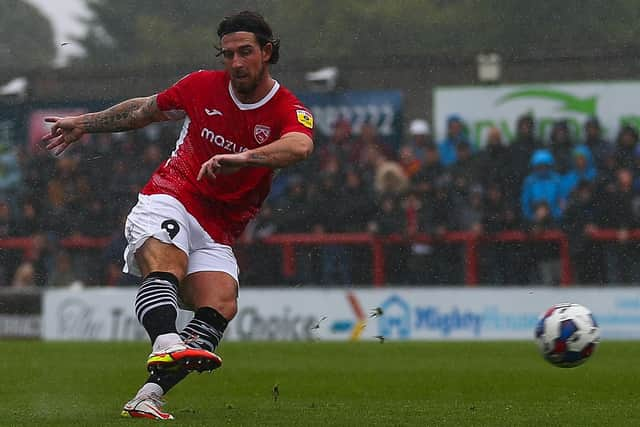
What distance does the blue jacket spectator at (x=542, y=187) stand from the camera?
1547 centimetres

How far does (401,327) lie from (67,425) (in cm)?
995

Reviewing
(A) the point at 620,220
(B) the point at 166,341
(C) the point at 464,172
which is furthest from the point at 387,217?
(B) the point at 166,341

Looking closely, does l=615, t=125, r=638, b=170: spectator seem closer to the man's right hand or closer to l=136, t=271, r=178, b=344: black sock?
the man's right hand

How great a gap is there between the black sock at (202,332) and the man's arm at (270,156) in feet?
2.42

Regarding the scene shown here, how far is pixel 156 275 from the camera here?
254 inches

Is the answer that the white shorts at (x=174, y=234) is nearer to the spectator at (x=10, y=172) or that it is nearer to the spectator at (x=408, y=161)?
the spectator at (x=408, y=161)

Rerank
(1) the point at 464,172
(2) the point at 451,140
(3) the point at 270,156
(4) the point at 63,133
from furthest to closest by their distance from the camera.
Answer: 1. (2) the point at 451,140
2. (1) the point at 464,172
3. (4) the point at 63,133
4. (3) the point at 270,156

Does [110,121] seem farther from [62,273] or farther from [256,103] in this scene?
[62,273]

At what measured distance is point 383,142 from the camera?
1688 cm

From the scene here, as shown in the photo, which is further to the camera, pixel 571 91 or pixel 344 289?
pixel 571 91

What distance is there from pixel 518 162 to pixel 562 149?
0.57 m

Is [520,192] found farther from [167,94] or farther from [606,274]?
[167,94]

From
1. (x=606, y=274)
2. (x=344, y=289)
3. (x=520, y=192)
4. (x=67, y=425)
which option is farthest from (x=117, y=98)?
(x=67, y=425)

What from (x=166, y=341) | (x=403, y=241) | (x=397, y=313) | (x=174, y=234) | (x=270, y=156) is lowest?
(x=166, y=341)
